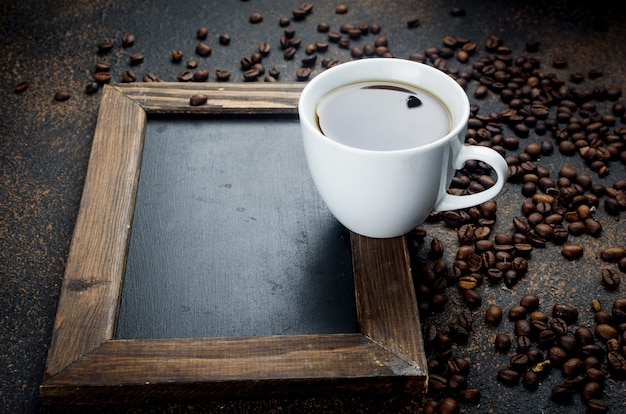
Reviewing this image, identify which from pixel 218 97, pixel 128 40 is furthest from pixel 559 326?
pixel 128 40

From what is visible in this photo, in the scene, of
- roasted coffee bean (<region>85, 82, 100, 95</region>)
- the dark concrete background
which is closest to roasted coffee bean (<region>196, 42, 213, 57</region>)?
the dark concrete background

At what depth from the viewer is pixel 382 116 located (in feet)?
3.56

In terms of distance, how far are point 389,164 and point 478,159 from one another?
7.6 inches

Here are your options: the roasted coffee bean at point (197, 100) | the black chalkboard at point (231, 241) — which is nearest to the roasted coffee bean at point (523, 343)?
the black chalkboard at point (231, 241)

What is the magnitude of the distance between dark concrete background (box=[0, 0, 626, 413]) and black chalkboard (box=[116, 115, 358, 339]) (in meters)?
0.15

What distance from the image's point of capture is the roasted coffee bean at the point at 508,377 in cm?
112

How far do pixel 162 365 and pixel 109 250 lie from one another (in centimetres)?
23

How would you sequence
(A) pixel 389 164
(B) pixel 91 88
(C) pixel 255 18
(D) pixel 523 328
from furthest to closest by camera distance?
(C) pixel 255 18 → (B) pixel 91 88 → (D) pixel 523 328 → (A) pixel 389 164

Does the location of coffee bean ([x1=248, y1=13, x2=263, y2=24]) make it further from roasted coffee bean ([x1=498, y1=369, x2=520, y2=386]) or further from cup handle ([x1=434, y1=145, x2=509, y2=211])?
roasted coffee bean ([x1=498, y1=369, x2=520, y2=386])

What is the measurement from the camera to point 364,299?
106 cm

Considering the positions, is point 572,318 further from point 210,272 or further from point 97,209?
point 97,209

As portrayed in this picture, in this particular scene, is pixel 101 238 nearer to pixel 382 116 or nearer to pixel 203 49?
pixel 382 116

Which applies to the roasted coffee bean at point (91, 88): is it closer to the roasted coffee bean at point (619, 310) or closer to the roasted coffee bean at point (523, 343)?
the roasted coffee bean at point (523, 343)

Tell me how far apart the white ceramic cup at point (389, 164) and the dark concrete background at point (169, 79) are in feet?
0.80
